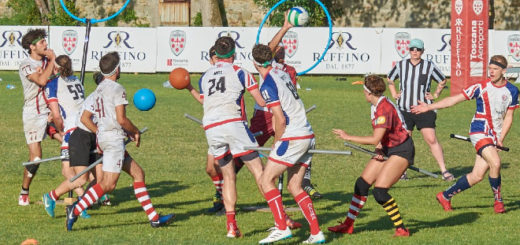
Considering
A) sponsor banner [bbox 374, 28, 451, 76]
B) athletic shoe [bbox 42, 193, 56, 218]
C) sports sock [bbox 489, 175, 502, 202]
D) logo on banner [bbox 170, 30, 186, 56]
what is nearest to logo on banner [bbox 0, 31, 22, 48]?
logo on banner [bbox 170, 30, 186, 56]

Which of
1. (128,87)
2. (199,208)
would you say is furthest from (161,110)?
(199,208)

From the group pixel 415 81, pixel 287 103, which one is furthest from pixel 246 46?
pixel 287 103

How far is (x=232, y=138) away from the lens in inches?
388

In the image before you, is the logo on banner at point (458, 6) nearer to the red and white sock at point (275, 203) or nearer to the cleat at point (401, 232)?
the cleat at point (401, 232)

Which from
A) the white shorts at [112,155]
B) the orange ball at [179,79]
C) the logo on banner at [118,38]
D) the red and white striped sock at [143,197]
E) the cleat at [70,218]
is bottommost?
the cleat at [70,218]

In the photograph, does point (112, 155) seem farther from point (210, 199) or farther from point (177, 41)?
point (177, 41)

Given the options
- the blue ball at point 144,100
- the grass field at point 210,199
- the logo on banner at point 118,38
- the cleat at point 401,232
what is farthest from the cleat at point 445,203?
the logo on banner at point 118,38

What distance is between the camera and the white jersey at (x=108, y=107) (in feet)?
32.7

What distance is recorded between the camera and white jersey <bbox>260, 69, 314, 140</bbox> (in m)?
9.45

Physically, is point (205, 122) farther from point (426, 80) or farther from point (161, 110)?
point (161, 110)

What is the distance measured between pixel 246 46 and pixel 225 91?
86.0ft

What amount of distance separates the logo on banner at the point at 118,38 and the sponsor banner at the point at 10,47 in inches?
129

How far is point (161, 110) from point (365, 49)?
13598 millimetres

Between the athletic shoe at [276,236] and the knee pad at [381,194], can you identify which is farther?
the knee pad at [381,194]
